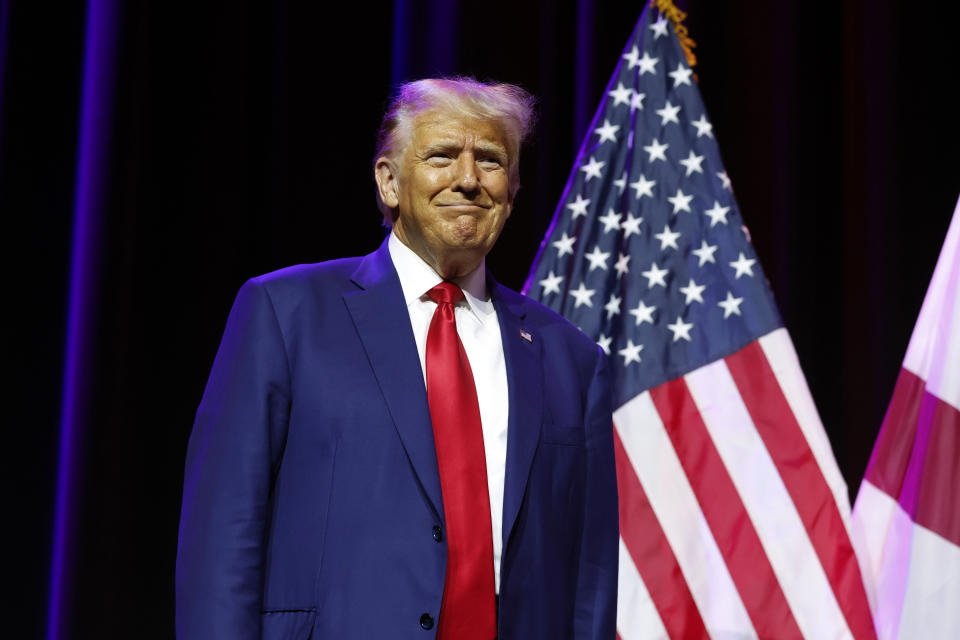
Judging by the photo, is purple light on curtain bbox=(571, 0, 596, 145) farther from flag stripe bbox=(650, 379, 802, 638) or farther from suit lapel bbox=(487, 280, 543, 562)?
suit lapel bbox=(487, 280, 543, 562)

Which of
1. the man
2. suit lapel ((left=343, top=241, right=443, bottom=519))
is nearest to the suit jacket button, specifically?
the man

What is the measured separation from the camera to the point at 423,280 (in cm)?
154

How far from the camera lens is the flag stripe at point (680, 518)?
2.30 meters

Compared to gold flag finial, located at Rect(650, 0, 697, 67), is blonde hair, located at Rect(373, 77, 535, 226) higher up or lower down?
lower down

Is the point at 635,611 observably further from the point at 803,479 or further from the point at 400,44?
the point at 400,44

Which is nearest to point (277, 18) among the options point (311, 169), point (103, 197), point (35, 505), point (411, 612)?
point (311, 169)

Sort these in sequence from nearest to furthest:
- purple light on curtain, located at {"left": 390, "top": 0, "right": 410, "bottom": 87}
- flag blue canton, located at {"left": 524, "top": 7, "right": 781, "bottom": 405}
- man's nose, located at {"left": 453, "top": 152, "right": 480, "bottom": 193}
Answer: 1. man's nose, located at {"left": 453, "top": 152, "right": 480, "bottom": 193}
2. flag blue canton, located at {"left": 524, "top": 7, "right": 781, "bottom": 405}
3. purple light on curtain, located at {"left": 390, "top": 0, "right": 410, "bottom": 87}

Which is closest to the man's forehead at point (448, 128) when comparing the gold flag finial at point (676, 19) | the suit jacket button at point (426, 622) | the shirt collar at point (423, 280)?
the shirt collar at point (423, 280)

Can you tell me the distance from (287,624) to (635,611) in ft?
3.96

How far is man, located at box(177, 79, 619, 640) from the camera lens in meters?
1.31

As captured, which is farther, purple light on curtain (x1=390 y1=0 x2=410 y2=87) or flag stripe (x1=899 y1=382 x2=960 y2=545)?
purple light on curtain (x1=390 y1=0 x2=410 y2=87)

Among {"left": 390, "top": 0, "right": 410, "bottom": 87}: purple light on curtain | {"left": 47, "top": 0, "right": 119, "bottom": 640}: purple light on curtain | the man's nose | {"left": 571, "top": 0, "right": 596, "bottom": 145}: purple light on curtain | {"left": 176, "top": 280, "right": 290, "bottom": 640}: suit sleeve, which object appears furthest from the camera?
{"left": 571, "top": 0, "right": 596, "bottom": 145}: purple light on curtain

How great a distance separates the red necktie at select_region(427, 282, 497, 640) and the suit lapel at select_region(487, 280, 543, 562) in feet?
0.12

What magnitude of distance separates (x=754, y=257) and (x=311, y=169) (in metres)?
1.15
